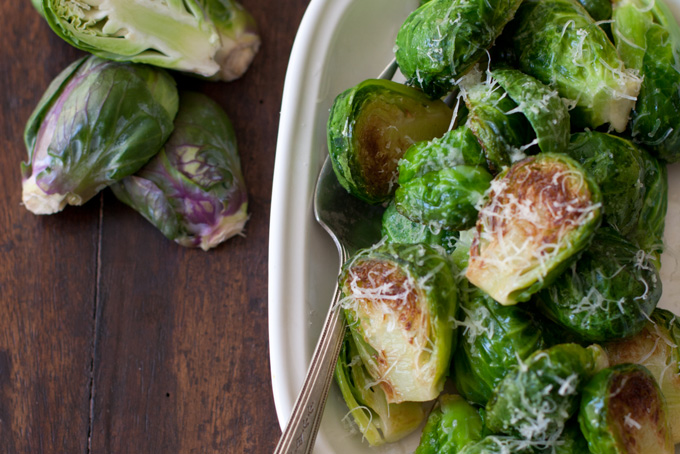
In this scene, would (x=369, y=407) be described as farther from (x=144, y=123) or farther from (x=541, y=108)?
(x=144, y=123)

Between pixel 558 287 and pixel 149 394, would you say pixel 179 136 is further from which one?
pixel 558 287

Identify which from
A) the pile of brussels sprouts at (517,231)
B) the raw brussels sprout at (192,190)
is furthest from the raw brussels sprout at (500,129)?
the raw brussels sprout at (192,190)

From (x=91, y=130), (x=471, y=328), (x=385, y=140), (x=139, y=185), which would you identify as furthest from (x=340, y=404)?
(x=91, y=130)

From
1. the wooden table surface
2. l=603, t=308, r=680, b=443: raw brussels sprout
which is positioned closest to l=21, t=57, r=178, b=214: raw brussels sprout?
the wooden table surface

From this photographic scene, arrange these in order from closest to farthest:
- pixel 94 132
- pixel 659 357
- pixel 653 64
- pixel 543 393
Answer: pixel 543 393
pixel 659 357
pixel 653 64
pixel 94 132

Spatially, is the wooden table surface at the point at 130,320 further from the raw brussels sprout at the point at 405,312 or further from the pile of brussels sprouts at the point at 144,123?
the raw brussels sprout at the point at 405,312

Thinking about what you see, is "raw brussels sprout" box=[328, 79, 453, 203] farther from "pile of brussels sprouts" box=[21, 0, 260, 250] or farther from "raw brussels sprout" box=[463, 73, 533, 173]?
"pile of brussels sprouts" box=[21, 0, 260, 250]

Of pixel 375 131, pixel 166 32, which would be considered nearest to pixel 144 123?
pixel 166 32
